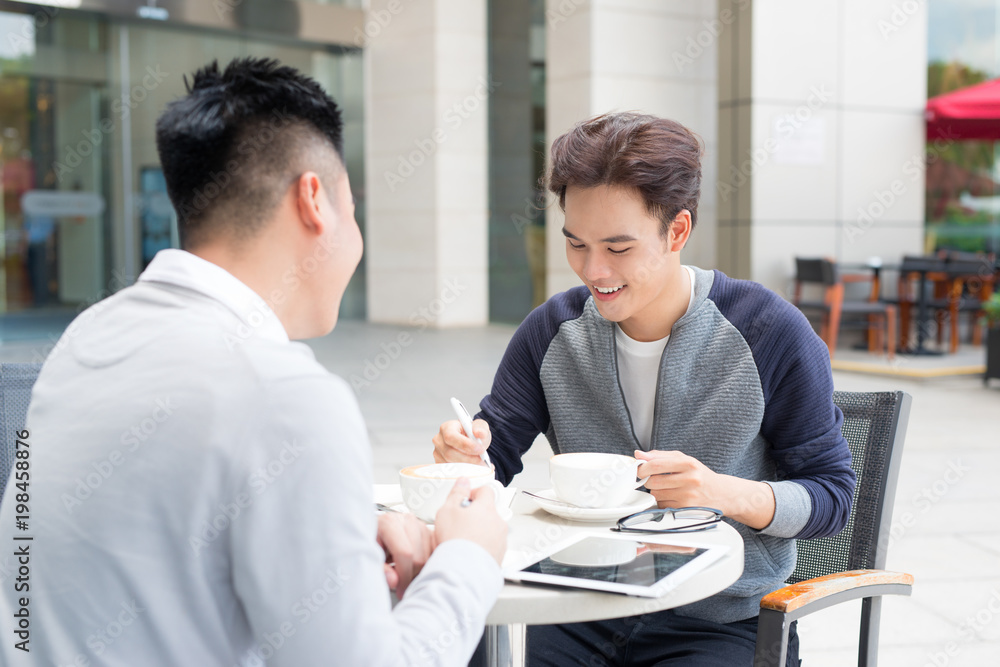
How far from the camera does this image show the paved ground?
3.04 metres

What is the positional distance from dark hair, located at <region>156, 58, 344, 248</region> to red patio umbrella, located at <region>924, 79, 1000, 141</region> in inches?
421

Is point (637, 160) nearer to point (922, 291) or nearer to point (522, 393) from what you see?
point (522, 393)

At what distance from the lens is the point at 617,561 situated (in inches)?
51.8

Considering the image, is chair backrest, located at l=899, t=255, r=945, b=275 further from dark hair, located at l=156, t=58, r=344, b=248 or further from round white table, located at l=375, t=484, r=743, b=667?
dark hair, located at l=156, t=58, r=344, b=248

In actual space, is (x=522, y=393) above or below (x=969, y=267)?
below

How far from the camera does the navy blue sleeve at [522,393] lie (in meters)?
2.04

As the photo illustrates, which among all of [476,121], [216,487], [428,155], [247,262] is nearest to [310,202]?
[247,262]

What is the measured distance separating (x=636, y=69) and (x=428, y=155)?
310 cm

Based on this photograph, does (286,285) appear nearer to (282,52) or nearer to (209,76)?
(209,76)

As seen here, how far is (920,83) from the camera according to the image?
430 inches

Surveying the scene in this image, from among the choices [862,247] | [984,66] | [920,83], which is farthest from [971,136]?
[984,66]

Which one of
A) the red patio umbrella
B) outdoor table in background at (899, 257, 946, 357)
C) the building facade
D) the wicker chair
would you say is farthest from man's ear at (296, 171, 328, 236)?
the red patio umbrella

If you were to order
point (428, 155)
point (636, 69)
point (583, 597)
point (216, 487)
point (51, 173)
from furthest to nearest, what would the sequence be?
1. point (428, 155)
2. point (51, 173)
3. point (636, 69)
4. point (583, 597)
5. point (216, 487)

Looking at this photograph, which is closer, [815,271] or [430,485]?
[430,485]
